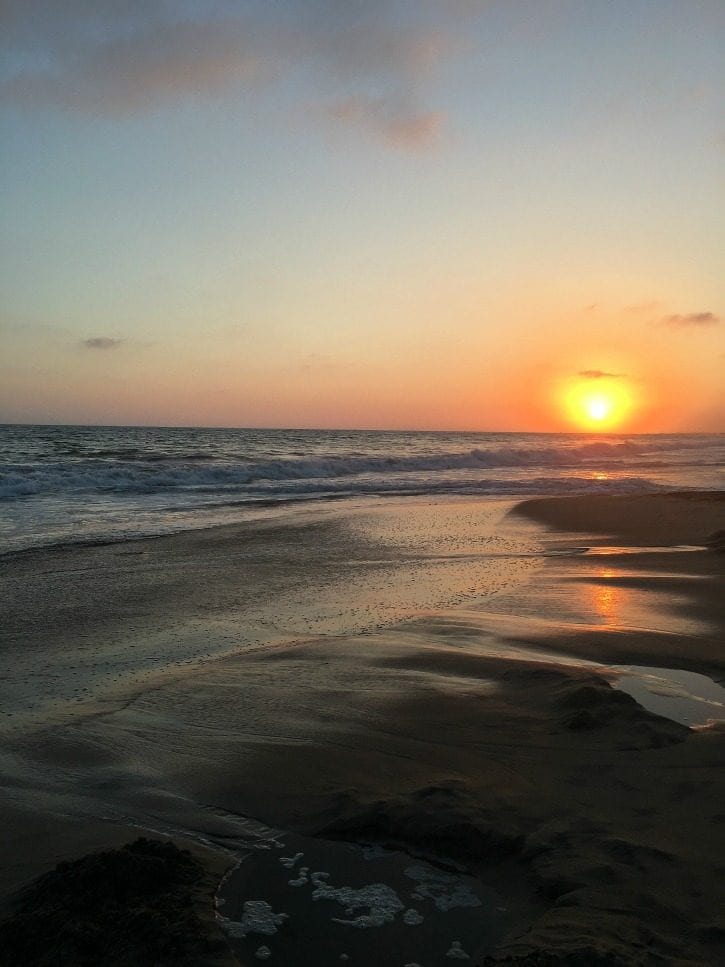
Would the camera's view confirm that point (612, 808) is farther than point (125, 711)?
No

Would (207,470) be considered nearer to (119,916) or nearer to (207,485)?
(207,485)

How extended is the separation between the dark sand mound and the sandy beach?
0.13 metres

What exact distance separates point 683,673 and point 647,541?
27.1 feet

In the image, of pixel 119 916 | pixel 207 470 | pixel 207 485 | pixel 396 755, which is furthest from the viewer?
pixel 207 470

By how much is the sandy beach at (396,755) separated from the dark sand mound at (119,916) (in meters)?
0.13

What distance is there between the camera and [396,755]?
4.29m

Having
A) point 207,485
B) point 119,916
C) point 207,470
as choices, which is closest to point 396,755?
point 119,916

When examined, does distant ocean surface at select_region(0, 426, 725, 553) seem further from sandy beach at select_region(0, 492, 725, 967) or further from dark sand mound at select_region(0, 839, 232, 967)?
dark sand mound at select_region(0, 839, 232, 967)

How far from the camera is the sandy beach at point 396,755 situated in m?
2.82

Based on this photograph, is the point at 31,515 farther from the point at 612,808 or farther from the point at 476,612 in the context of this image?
the point at 612,808

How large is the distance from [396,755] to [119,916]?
1987 millimetres

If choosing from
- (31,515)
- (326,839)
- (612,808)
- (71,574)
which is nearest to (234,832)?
(326,839)

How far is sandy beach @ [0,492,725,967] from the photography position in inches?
111

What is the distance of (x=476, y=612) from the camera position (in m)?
8.03
